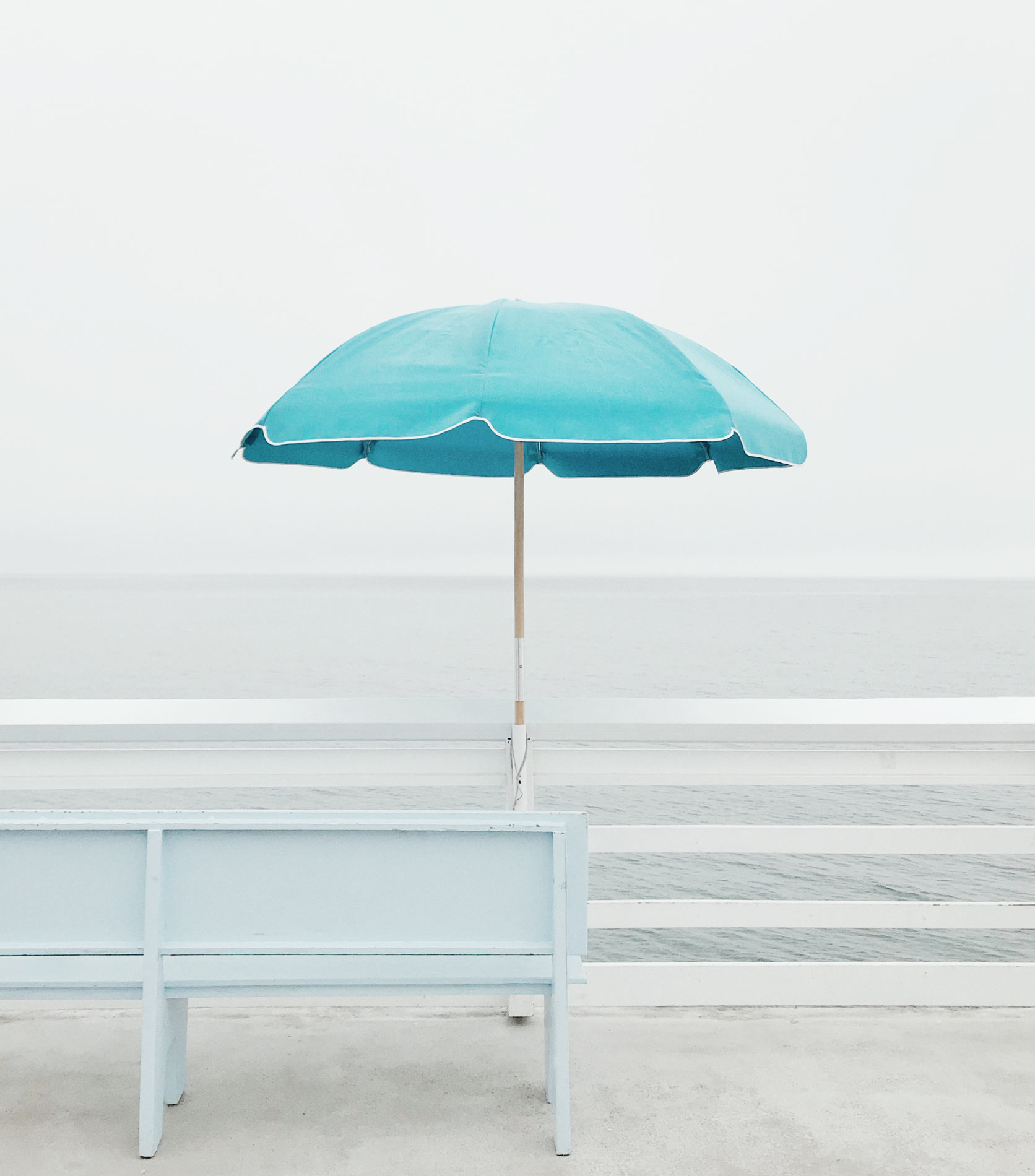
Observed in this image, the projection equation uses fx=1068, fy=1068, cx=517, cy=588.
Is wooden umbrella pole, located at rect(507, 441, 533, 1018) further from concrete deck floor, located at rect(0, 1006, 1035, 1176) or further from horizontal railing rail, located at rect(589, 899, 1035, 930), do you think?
horizontal railing rail, located at rect(589, 899, 1035, 930)

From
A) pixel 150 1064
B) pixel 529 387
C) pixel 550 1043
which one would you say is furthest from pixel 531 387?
pixel 150 1064

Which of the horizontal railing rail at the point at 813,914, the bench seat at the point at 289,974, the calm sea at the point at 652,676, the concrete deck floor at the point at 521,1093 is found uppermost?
the bench seat at the point at 289,974

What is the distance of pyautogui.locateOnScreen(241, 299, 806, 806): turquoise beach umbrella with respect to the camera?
2238mm

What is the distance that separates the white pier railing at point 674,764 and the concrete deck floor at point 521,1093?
11cm

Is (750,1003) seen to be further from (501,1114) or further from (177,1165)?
(177,1165)

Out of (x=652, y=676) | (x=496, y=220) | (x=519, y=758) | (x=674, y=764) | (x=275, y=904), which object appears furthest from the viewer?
(x=496, y=220)

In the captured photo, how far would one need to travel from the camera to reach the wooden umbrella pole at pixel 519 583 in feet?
9.41

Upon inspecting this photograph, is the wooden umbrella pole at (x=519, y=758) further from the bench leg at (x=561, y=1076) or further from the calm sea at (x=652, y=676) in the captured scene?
the calm sea at (x=652, y=676)

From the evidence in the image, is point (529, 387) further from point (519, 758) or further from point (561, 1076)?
point (561, 1076)

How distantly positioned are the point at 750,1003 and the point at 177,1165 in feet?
5.09

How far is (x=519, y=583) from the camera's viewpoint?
9.89 feet

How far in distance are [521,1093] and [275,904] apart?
802 millimetres

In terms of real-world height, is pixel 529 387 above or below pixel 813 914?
above

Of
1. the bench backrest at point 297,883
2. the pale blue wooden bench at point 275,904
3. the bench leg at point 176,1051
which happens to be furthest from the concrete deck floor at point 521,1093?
the bench backrest at point 297,883
